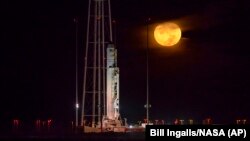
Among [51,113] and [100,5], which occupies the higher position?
[100,5]

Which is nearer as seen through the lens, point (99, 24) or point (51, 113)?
point (99, 24)

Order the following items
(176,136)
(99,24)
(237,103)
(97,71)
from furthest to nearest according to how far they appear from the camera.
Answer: (237,103) < (97,71) < (99,24) < (176,136)

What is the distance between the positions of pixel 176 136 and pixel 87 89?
5244cm

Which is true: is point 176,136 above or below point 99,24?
below

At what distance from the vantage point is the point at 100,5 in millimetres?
70125

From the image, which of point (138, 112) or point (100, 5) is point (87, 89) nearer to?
point (100, 5)

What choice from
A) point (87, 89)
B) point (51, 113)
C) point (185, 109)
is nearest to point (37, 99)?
point (51, 113)

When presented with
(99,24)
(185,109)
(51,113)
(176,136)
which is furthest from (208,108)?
(176,136)

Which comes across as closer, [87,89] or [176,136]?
[176,136]

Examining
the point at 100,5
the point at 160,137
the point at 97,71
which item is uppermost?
the point at 100,5

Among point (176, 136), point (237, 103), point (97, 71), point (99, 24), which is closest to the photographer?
point (176, 136)

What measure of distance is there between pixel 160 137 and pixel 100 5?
4616 centimetres

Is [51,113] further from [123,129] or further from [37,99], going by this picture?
[123,129]

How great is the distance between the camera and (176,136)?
24969mm
